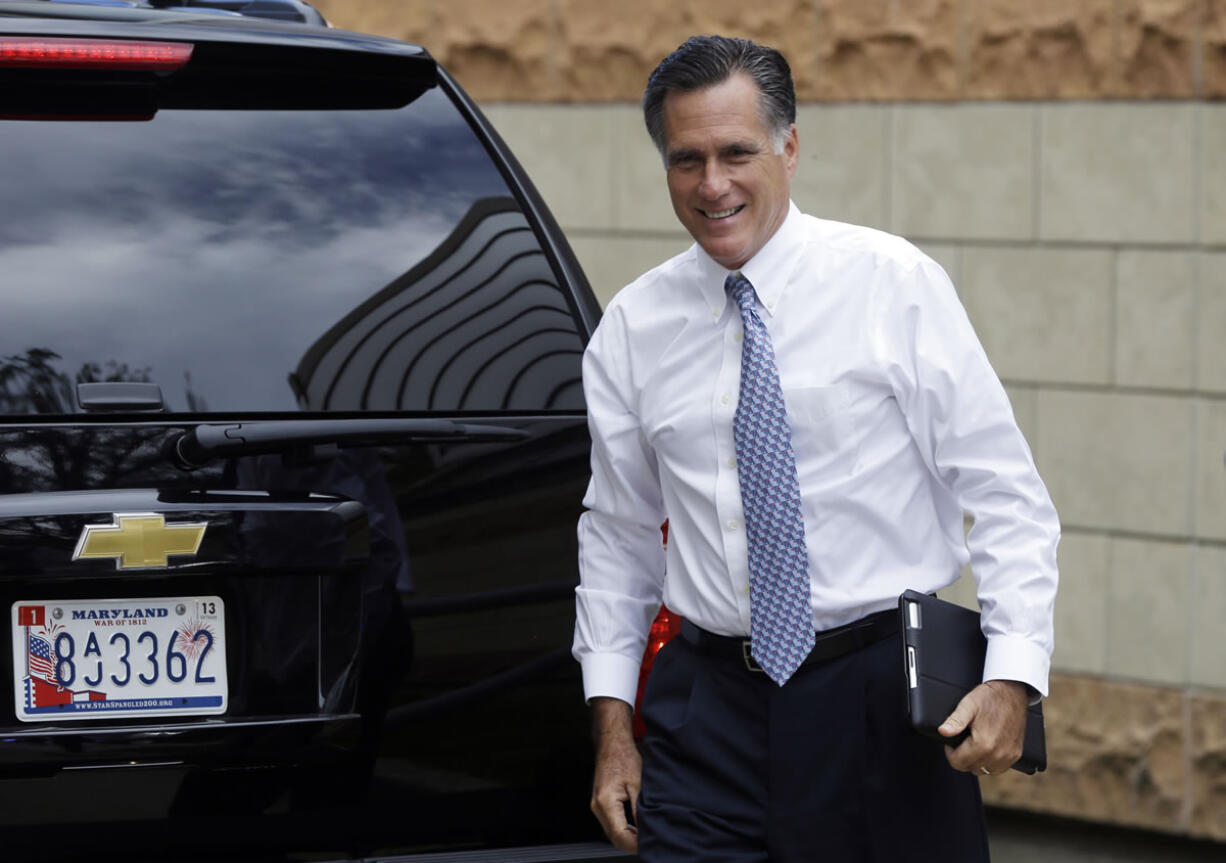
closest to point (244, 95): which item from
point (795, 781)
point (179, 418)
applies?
point (179, 418)

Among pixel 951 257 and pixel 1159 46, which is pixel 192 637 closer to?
pixel 951 257

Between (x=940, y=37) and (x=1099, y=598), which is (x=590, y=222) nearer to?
(x=940, y=37)

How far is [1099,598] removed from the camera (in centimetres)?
557

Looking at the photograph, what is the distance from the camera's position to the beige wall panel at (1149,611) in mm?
5426

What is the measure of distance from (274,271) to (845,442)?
0.94 metres

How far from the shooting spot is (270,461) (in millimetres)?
2768

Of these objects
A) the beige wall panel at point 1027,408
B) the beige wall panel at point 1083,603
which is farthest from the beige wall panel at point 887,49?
the beige wall panel at point 1083,603

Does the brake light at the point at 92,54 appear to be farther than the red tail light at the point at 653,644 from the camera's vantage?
No

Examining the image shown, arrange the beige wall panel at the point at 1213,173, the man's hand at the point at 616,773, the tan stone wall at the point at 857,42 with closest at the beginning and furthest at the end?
the man's hand at the point at 616,773 → the beige wall panel at the point at 1213,173 → the tan stone wall at the point at 857,42

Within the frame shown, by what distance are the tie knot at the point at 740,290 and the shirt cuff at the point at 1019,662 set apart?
579mm

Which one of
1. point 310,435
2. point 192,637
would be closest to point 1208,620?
point 310,435

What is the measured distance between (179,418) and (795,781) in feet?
3.37

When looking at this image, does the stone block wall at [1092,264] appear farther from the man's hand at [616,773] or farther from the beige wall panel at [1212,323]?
the man's hand at [616,773]

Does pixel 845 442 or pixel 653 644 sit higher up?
pixel 845 442
